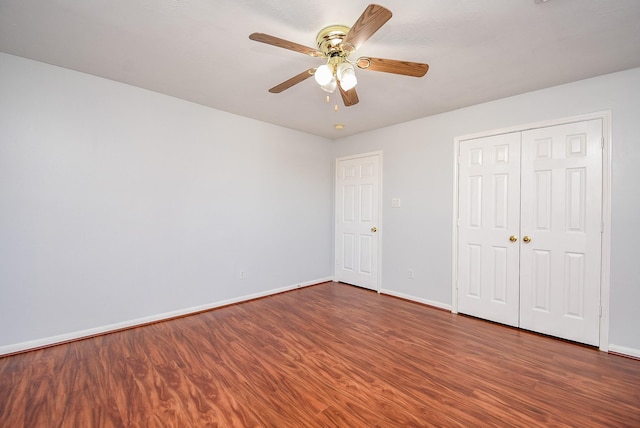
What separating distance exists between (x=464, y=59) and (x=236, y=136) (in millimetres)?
2792

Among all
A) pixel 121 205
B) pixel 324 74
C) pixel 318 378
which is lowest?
pixel 318 378

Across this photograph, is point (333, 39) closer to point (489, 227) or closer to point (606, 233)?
point (489, 227)

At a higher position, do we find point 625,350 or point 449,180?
point 449,180

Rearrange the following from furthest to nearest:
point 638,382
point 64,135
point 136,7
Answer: point 64,135 → point 638,382 → point 136,7

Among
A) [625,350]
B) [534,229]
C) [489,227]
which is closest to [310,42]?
[489,227]

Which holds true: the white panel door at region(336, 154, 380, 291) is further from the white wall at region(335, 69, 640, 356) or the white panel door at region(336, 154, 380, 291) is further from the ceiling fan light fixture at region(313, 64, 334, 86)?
the ceiling fan light fixture at region(313, 64, 334, 86)

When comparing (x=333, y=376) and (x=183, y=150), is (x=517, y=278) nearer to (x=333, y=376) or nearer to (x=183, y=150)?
(x=333, y=376)

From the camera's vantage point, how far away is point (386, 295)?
4.16m

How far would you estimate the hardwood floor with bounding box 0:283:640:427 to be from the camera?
1712 millimetres

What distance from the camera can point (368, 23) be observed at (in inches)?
57.8

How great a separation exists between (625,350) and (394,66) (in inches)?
126

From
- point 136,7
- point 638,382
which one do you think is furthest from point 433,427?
point 136,7

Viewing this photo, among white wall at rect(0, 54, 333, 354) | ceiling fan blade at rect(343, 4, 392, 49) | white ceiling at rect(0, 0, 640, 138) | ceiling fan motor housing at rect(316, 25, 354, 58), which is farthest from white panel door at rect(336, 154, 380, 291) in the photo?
ceiling fan blade at rect(343, 4, 392, 49)

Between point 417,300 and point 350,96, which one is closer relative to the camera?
point 350,96
